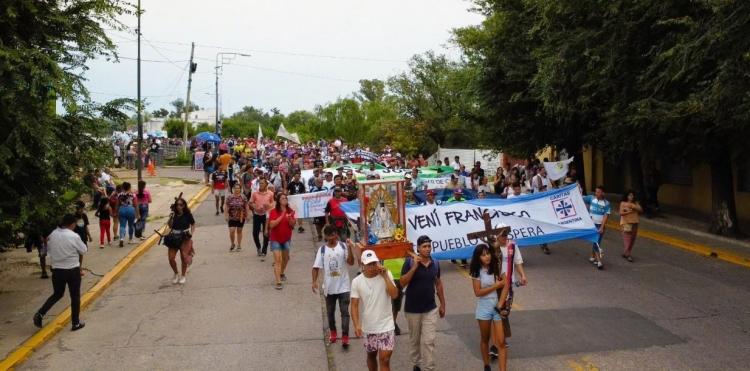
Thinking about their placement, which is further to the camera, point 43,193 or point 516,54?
point 516,54

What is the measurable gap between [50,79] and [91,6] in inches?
73.3

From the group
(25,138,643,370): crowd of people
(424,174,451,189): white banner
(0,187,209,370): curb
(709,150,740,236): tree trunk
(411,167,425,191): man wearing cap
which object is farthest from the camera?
(424,174,451,189): white banner

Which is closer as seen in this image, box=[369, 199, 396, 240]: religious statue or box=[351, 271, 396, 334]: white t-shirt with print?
box=[351, 271, 396, 334]: white t-shirt with print

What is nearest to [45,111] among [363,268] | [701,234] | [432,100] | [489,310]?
[363,268]

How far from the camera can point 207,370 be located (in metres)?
8.01

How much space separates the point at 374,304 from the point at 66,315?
20.3 ft

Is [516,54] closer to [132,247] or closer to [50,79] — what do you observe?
[132,247]

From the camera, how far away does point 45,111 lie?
32.8 feet

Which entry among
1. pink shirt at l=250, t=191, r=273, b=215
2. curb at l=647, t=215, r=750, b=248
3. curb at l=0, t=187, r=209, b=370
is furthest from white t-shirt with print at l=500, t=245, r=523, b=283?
curb at l=647, t=215, r=750, b=248

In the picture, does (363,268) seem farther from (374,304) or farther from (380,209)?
(380,209)

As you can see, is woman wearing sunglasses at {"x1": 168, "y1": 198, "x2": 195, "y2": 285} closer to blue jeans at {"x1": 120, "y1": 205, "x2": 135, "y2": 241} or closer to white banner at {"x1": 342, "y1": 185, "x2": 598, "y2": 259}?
white banner at {"x1": 342, "y1": 185, "x2": 598, "y2": 259}

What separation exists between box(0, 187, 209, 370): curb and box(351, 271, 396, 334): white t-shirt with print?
4706 millimetres

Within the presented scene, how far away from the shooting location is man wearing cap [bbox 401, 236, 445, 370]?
716 centimetres

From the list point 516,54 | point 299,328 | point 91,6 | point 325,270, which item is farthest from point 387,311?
point 516,54
